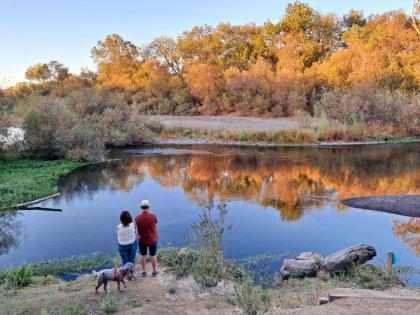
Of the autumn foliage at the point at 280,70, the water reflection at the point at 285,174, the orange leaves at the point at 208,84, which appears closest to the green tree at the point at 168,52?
the autumn foliage at the point at 280,70

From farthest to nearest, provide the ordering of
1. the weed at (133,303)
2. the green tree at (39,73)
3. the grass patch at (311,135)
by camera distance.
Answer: the green tree at (39,73)
the grass patch at (311,135)
the weed at (133,303)

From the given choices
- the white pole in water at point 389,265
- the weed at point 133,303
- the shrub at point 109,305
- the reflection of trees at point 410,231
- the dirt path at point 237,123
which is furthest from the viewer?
the dirt path at point 237,123

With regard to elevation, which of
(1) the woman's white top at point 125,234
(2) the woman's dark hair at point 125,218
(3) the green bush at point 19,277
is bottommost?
(3) the green bush at point 19,277

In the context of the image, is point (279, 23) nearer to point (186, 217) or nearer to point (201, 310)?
point (186, 217)

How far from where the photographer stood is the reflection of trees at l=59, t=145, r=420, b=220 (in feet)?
53.2

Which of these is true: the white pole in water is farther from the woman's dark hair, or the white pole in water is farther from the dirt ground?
the woman's dark hair

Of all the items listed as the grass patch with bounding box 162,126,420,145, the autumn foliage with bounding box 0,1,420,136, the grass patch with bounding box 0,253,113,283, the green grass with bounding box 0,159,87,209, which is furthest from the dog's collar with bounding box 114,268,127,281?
the autumn foliage with bounding box 0,1,420,136

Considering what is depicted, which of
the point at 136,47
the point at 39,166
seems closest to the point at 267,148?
the point at 39,166

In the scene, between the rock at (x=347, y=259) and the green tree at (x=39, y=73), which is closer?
the rock at (x=347, y=259)

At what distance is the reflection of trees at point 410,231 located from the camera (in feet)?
34.9

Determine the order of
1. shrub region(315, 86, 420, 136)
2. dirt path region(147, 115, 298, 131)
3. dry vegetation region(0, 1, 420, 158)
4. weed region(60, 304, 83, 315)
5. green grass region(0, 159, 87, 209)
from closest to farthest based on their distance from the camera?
weed region(60, 304, 83, 315) < green grass region(0, 159, 87, 209) < dry vegetation region(0, 1, 420, 158) < shrub region(315, 86, 420, 136) < dirt path region(147, 115, 298, 131)

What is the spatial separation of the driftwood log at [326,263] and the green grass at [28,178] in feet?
32.0

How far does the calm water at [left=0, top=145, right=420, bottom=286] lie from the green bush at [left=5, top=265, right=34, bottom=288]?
4.35ft

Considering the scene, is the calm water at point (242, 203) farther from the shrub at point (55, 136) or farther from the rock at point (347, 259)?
the shrub at point (55, 136)
